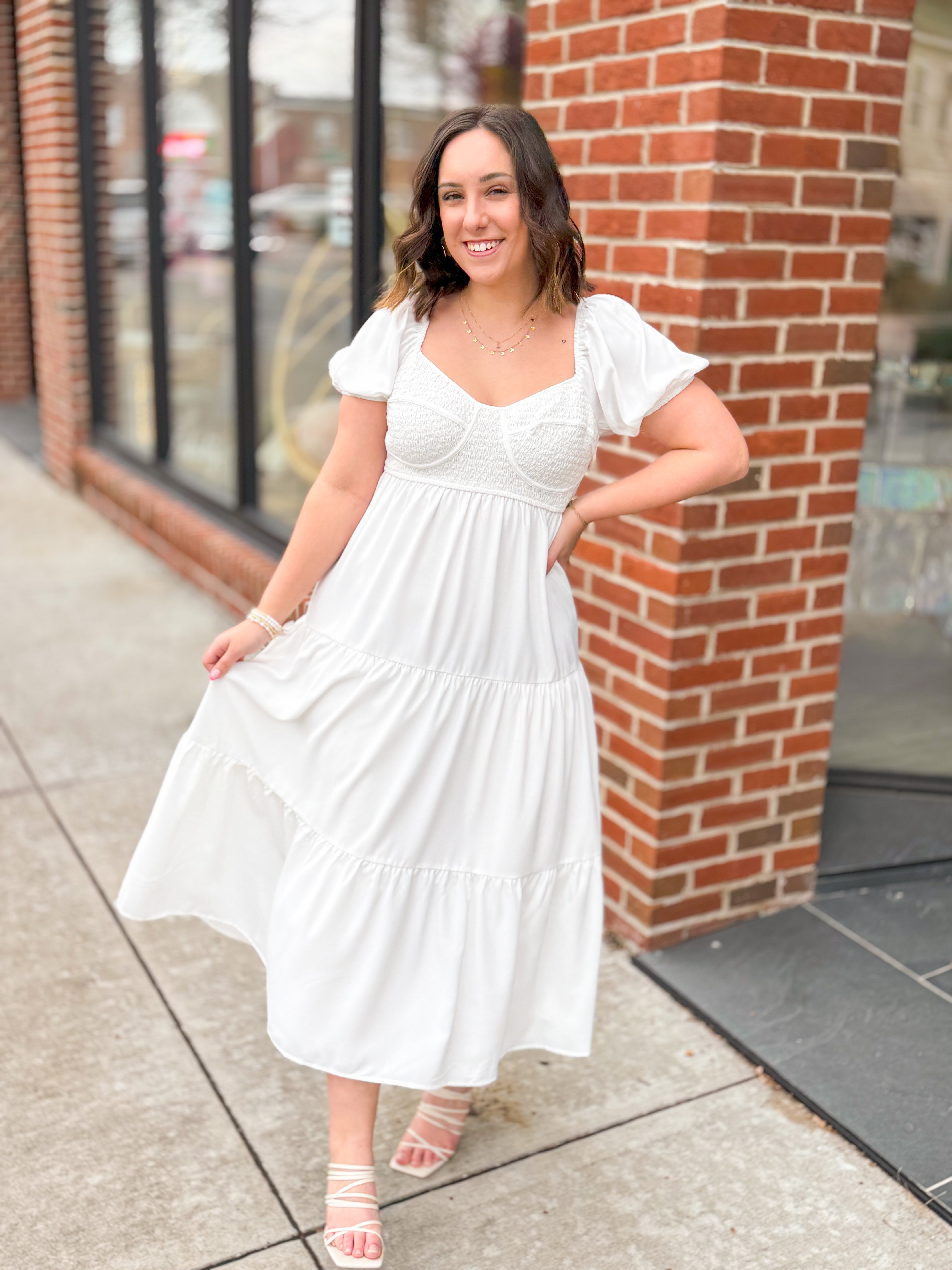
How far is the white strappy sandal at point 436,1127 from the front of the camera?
2.50 metres

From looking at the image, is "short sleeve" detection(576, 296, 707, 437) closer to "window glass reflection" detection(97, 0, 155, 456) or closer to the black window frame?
the black window frame

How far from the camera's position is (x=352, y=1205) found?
2.24 metres

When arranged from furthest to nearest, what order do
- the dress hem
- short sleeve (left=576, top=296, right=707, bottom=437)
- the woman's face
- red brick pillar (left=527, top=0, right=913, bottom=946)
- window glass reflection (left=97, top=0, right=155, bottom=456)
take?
window glass reflection (left=97, top=0, right=155, bottom=456) < red brick pillar (left=527, top=0, right=913, bottom=946) < the dress hem < short sleeve (left=576, top=296, right=707, bottom=437) < the woman's face

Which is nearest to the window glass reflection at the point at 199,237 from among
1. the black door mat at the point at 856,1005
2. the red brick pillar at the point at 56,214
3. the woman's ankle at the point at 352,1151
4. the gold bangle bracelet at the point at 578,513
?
the red brick pillar at the point at 56,214

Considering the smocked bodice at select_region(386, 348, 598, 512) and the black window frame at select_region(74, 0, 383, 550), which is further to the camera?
the black window frame at select_region(74, 0, 383, 550)

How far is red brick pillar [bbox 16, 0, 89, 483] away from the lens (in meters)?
7.22

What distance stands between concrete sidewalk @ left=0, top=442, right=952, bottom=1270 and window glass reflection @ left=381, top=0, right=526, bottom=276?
2.67 m

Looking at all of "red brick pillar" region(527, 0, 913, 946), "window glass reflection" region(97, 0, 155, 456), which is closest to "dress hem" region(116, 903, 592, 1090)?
"red brick pillar" region(527, 0, 913, 946)

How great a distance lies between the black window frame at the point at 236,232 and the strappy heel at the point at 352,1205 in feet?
10.5

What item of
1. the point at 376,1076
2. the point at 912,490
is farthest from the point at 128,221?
the point at 376,1076

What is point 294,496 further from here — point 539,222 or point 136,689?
point 539,222

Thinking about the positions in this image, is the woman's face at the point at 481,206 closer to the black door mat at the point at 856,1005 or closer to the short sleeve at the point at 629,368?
the short sleeve at the point at 629,368

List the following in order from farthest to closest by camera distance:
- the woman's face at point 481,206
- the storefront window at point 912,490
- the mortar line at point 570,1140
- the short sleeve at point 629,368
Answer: the storefront window at point 912,490 < the mortar line at point 570,1140 < the short sleeve at point 629,368 < the woman's face at point 481,206

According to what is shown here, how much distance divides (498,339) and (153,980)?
1851 mm
